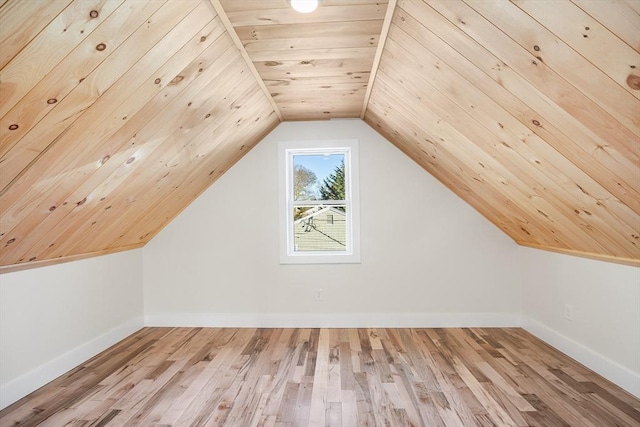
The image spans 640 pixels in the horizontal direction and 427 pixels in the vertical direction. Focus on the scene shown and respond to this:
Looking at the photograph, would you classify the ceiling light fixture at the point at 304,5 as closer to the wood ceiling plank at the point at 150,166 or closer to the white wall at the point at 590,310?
the wood ceiling plank at the point at 150,166

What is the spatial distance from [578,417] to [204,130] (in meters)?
2.94

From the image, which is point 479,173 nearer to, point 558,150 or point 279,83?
point 558,150

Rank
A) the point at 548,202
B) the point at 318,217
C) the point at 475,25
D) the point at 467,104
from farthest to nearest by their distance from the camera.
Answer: the point at 318,217, the point at 548,202, the point at 467,104, the point at 475,25

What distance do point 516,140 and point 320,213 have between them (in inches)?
102

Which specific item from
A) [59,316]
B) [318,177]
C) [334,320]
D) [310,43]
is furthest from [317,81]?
[59,316]

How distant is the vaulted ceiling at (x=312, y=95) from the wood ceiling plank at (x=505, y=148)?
0.01 meters

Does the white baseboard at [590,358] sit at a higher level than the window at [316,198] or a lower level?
lower

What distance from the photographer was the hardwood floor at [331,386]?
7.91 feet

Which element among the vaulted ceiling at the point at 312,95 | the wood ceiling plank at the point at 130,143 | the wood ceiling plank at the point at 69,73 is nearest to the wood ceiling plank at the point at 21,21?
the vaulted ceiling at the point at 312,95

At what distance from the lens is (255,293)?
4.39 m

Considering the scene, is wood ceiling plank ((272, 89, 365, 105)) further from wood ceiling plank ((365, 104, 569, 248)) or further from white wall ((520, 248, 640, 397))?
white wall ((520, 248, 640, 397))

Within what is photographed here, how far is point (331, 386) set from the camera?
2857 mm

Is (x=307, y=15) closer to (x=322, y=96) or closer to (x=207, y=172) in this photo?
(x=322, y=96)

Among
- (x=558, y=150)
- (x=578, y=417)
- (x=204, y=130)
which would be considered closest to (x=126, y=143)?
(x=204, y=130)
